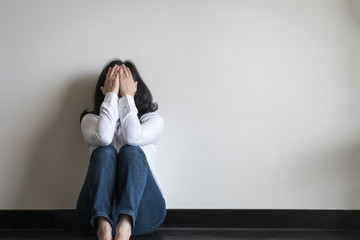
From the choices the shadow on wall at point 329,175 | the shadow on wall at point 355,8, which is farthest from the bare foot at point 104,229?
the shadow on wall at point 355,8

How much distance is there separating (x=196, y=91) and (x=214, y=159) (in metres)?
0.42

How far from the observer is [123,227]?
1606 mm

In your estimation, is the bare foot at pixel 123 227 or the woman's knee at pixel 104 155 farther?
the woman's knee at pixel 104 155

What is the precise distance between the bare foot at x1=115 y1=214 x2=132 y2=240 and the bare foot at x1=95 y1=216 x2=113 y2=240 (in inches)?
1.3

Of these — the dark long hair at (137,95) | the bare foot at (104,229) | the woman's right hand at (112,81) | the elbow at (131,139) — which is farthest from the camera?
the dark long hair at (137,95)

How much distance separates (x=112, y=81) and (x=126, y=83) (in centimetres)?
8

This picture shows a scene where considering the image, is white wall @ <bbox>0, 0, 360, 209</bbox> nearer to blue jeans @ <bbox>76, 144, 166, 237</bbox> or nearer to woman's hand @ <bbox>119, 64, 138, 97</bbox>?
woman's hand @ <bbox>119, 64, 138, 97</bbox>

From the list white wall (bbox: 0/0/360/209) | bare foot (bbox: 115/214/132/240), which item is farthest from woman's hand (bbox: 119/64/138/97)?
bare foot (bbox: 115/214/132/240)

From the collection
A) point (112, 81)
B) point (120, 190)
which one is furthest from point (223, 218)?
point (112, 81)

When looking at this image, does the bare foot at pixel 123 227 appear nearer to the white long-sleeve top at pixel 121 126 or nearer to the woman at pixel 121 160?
the woman at pixel 121 160

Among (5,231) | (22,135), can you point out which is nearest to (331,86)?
(22,135)

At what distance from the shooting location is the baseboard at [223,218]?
219cm

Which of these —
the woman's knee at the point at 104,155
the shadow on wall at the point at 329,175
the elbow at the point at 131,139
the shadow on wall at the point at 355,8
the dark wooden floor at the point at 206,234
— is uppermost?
the shadow on wall at the point at 355,8

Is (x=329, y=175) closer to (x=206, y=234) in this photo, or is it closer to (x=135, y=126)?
(x=206, y=234)
